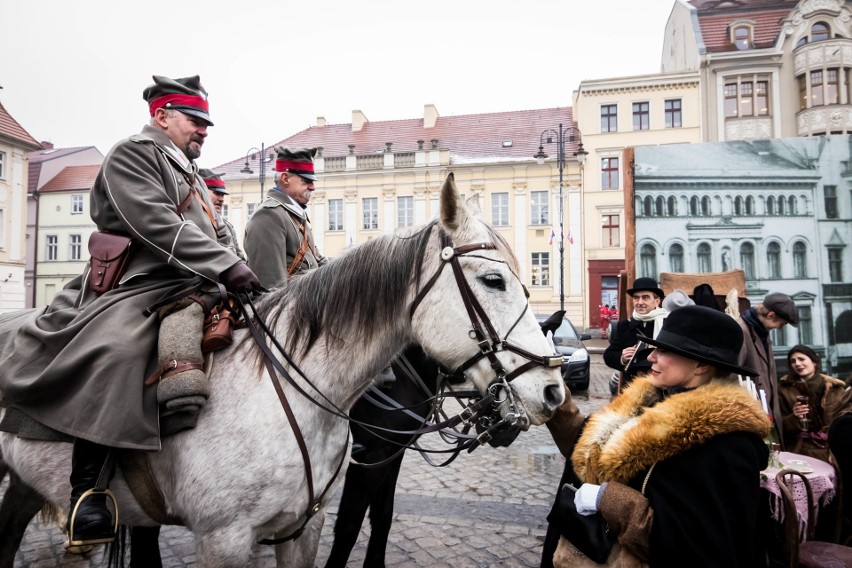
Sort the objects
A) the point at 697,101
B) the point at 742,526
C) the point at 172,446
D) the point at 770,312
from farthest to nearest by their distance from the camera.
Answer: the point at 697,101
the point at 770,312
the point at 172,446
the point at 742,526

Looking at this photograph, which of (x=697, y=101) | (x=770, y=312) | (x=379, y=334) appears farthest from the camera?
(x=697, y=101)

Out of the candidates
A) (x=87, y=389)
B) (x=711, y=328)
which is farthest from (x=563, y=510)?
(x=87, y=389)

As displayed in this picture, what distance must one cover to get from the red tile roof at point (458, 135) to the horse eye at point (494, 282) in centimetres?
3087

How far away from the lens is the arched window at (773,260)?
22.3 ft

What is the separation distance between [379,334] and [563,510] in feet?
3.56

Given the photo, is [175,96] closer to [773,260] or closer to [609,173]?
[773,260]

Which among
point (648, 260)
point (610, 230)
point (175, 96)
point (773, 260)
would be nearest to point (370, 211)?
point (610, 230)

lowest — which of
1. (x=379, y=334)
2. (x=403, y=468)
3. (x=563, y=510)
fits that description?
(x=403, y=468)

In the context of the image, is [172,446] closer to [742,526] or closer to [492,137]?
[742,526]

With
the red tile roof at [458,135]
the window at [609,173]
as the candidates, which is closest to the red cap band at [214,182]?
the red tile roof at [458,135]

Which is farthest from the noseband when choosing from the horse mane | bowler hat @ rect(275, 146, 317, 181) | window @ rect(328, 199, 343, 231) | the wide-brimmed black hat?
window @ rect(328, 199, 343, 231)

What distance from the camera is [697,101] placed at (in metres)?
29.7

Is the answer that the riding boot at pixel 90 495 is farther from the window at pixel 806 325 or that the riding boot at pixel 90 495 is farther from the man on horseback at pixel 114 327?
the window at pixel 806 325

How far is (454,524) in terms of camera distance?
4652 mm
